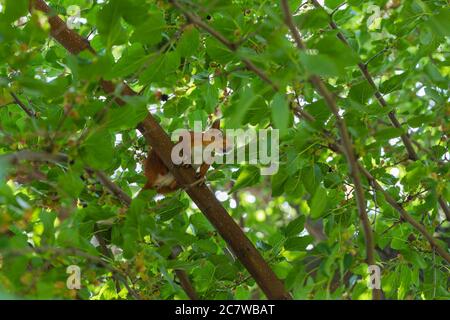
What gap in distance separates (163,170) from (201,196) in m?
0.21

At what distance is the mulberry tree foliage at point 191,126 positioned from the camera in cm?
145

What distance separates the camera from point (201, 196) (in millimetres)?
2148

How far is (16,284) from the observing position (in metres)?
1.42

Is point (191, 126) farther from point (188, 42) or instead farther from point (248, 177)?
point (188, 42)

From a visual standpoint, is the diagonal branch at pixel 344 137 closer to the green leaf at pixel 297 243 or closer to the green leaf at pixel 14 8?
the green leaf at pixel 297 243

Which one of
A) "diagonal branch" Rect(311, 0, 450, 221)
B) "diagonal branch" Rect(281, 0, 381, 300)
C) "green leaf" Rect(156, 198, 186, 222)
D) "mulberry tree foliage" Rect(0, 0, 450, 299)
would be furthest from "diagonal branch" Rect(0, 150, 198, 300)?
"diagonal branch" Rect(311, 0, 450, 221)

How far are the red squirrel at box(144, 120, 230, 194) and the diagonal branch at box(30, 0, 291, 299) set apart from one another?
7 centimetres

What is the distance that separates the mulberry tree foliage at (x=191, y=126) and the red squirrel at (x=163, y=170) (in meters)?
0.06

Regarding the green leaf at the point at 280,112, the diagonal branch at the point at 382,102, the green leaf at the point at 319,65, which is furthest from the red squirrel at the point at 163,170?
the green leaf at the point at 319,65

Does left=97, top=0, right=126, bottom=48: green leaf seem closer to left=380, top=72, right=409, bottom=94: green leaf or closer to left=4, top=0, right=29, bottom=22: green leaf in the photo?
left=4, top=0, right=29, bottom=22: green leaf

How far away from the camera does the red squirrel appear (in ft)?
7.45

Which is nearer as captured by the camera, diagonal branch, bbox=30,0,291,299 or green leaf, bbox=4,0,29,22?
green leaf, bbox=4,0,29,22

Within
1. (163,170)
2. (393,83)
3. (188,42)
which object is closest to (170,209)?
(163,170)
